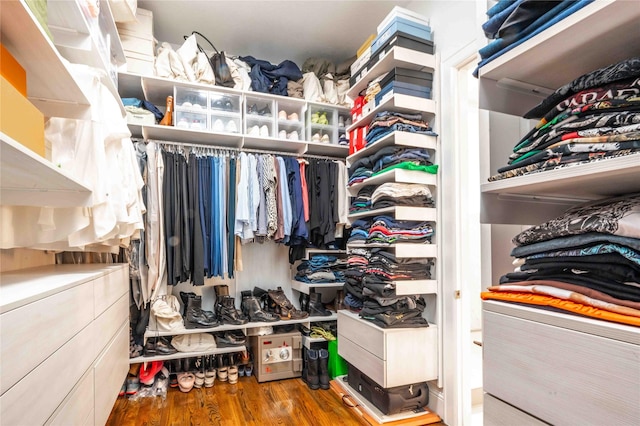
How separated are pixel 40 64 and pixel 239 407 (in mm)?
2087

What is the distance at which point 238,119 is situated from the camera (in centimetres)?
266

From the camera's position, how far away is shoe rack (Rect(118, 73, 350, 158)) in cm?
250

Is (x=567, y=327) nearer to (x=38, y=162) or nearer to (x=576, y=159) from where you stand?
(x=576, y=159)

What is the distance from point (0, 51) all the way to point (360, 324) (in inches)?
78.1

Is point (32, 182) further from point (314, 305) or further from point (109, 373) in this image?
point (314, 305)

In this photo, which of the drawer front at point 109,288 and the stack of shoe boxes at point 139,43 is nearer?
the drawer front at point 109,288

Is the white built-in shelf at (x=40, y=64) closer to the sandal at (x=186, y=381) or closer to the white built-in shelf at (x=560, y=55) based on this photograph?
the white built-in shelf at (x=560, y=55)

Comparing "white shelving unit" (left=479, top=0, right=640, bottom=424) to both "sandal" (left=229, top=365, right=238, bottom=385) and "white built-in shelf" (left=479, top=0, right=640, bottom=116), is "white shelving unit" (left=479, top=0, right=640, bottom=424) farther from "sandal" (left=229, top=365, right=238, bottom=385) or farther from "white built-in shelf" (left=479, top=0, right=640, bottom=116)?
"sandal" (left=229, top=365, right=238, bottom=385)

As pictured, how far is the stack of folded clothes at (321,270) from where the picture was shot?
9.23 ft

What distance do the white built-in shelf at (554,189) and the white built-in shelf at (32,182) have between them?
1.05 metres

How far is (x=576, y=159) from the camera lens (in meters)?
0.68

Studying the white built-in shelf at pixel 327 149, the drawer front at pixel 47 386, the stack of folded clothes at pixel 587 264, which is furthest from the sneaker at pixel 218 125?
the stack of folded clothes at pixel 587 264

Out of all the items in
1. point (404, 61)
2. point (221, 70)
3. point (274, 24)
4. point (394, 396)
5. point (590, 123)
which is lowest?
point (394, 396)

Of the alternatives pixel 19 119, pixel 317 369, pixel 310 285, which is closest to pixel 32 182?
pixel 19 119
